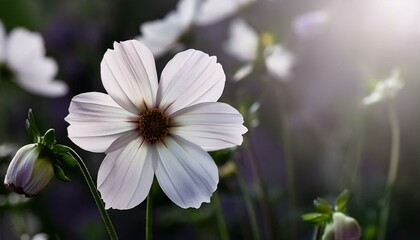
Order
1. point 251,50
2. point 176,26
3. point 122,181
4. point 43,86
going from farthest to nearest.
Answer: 1. point 251,50
2. point 43,86
3. point 176,26
4. point 122,181

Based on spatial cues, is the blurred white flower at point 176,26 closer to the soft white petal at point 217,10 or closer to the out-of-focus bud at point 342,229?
the soft white petal at point 217,10

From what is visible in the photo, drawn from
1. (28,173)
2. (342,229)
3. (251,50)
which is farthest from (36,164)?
(251,50)

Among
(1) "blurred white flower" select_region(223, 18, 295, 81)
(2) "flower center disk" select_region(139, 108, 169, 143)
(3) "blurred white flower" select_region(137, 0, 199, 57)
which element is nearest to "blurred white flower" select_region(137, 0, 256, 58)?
(3) "blurred white flower" select_region(137, 0, 199, 57)

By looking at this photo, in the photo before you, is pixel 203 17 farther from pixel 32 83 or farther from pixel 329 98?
pixel 329 98

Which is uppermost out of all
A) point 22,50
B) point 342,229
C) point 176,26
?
point 22,50

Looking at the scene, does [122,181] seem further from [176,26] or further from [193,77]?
[176,26]
